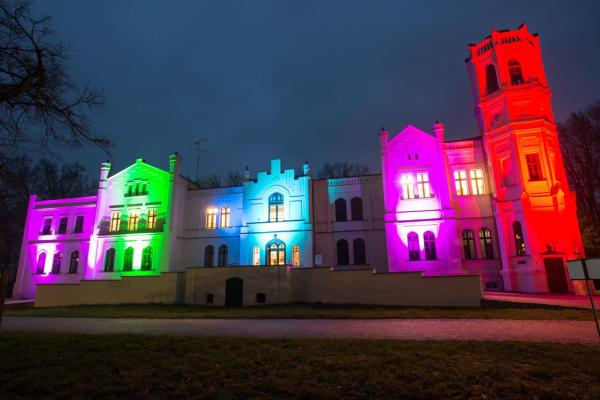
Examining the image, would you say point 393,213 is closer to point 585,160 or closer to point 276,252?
point 276,252

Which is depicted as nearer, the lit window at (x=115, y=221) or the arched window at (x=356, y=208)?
the arched window at (x=356, y=208)

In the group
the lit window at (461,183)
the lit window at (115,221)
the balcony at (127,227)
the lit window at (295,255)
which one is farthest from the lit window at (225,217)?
the lit window at (461,183)

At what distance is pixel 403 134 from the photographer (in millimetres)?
27062

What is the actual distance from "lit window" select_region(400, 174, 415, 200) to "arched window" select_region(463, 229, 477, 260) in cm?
481

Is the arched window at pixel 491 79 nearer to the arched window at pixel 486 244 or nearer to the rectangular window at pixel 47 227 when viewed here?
the arched window at pixel 486 244

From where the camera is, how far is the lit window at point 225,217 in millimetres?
31234

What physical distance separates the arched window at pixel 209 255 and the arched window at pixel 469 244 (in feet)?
70.3

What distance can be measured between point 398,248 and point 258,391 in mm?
21367

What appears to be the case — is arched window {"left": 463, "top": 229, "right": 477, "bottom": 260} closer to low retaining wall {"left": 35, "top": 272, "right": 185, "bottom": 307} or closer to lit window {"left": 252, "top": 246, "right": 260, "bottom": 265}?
lit window {"left": 252, "top": 246, "right": 260, "bottom": 265}

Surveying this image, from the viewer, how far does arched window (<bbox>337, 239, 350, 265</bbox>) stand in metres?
27.8

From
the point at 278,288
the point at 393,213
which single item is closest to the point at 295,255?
the point at 278,288

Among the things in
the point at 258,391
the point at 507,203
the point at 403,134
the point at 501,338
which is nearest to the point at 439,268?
the point at 507,203

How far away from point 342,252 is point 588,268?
68.6ft

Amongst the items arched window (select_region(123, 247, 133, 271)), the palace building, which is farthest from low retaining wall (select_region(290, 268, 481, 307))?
arched window (select_region(123, 247, 133, 271))
